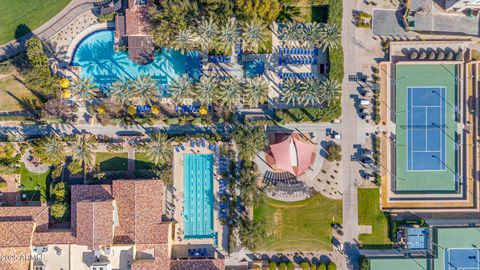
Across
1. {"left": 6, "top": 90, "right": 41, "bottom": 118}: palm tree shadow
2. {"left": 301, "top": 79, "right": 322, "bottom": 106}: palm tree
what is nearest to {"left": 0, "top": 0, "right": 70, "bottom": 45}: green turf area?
{"left": 6, "top": 90, "right": 41, "bottom": 118}: palm tree shadow

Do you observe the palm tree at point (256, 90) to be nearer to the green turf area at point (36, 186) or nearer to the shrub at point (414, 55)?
the shrub at point (414, 55)

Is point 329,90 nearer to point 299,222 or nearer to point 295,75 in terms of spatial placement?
point 295,75

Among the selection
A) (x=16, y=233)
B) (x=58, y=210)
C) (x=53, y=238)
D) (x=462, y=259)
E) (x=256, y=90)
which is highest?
(x=256, y=90)

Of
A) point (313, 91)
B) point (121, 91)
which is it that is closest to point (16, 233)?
point (121, 91)

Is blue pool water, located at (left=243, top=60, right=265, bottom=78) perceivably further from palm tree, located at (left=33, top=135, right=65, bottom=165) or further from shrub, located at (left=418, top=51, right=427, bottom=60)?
palm tree, located at (left=33, top=135, right=65, bottom=165)

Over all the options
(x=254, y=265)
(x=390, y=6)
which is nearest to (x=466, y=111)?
(x=390, y=6)

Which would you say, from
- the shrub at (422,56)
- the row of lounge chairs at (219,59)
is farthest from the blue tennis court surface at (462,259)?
the row of lounge chairs at (219,59)
